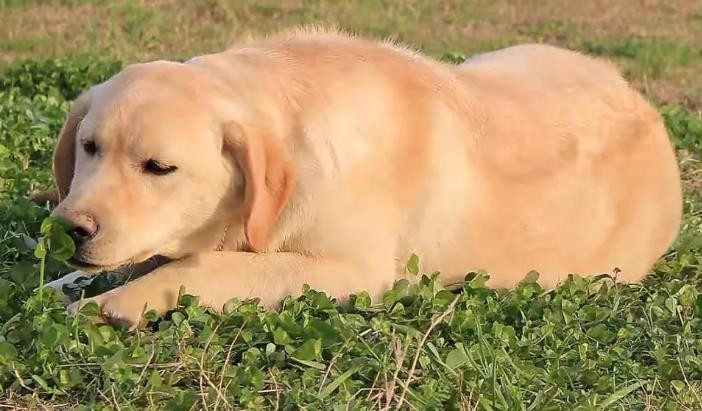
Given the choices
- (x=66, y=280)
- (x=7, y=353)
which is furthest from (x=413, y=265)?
(x=7, y=353)

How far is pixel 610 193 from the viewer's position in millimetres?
5004

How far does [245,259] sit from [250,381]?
2.21 feet

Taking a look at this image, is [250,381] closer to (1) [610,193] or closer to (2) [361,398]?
(2) [361,398]

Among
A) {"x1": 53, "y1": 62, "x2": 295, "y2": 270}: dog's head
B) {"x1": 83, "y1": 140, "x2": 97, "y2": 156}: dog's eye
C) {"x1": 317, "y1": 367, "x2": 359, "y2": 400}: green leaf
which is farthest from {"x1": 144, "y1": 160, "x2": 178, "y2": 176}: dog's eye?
{"x1": 317, "y1": 367, "x2": 359, "y2": 400}: green leaf

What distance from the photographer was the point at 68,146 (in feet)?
13.9

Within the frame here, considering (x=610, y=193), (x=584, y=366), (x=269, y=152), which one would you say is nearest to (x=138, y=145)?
(x=269, y=152)

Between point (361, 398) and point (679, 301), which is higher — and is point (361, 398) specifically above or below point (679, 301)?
above

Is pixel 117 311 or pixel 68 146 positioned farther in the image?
pixel 68 146

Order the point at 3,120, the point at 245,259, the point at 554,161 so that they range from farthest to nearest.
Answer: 1. the point at 3,120
2. the point at 554,161
3. the point at 245,259

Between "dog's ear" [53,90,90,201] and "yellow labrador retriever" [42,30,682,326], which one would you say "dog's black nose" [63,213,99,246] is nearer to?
"yellow labrador retriever" [42,30,682,326]

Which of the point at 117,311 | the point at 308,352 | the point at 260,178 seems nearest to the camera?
the point at 308,352

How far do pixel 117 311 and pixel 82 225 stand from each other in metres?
0.33

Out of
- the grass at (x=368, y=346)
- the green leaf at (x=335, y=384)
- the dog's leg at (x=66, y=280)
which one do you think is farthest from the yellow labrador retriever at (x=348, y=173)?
the green leaf at (x=335, y=384)

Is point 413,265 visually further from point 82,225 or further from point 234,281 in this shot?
point 82,225
